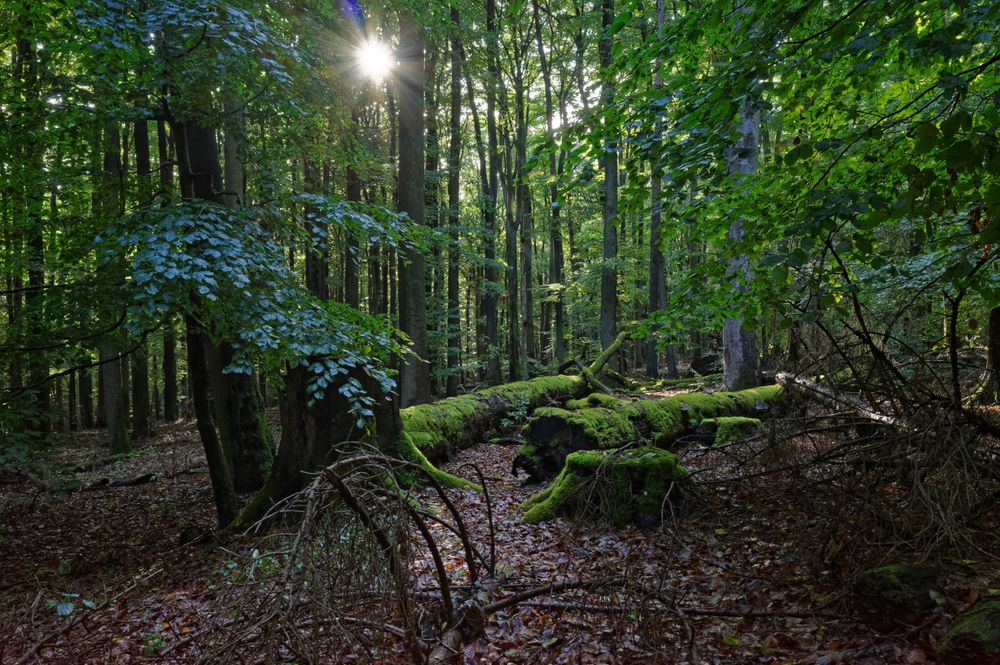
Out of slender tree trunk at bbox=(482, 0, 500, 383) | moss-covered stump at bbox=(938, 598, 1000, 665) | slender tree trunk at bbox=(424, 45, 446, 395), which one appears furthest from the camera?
slender tree trunk at bbox=(424, 45, 446, 395)

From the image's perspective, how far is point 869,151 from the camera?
4062 mm

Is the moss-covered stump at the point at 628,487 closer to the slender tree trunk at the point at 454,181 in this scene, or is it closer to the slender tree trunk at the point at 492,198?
the slender tree trunk at the point at 454,181

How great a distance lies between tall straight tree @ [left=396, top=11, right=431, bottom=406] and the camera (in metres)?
11.2

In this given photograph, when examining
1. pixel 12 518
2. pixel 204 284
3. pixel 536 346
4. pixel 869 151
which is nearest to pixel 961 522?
pixel 869 151

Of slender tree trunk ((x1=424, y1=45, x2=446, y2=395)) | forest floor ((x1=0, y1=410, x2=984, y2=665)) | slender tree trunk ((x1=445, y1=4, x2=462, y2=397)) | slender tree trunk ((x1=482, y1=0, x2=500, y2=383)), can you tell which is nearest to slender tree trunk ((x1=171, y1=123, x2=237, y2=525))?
forest floor ((x1=0, y1=410, x2=984, y2=665))

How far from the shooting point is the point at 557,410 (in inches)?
304

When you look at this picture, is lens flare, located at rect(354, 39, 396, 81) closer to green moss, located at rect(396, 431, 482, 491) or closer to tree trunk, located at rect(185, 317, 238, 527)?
tree trunk, located at rect(185, 317, 238, 527)

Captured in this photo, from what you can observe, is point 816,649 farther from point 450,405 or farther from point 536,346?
point 536,346

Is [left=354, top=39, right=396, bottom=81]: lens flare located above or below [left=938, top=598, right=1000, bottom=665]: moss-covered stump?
above

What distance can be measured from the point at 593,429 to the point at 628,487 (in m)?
1.89

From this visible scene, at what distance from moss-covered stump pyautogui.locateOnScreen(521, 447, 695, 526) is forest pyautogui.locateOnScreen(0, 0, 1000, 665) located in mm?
30

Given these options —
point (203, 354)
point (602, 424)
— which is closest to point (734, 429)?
point (602, 424)

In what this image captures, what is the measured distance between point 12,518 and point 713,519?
10744 mm

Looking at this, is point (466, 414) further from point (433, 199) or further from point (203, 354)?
point (433, 199)
